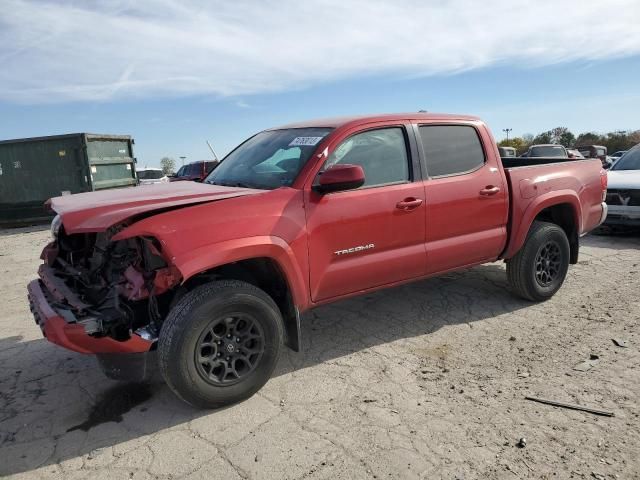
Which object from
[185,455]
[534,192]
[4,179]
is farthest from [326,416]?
→ [4,179]

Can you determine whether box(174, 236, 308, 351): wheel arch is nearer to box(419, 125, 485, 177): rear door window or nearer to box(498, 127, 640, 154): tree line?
box(419, 125, 485, 177): rear door window

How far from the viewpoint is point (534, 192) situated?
15.8 ft

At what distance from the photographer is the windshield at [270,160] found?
3.73 meters

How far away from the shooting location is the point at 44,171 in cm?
1314

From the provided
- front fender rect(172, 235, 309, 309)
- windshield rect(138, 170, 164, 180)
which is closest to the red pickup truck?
front fender rect(172, 235, 309, 309)

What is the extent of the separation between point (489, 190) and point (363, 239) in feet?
4.86

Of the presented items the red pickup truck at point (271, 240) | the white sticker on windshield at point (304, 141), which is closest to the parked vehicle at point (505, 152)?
the red pickup truck at point (271, 240)

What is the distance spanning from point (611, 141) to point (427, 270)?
6402 centimetres

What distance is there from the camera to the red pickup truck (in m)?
3.01

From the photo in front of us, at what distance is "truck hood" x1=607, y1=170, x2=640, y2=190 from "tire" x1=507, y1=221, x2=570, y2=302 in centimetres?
375

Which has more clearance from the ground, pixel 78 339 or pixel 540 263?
pixel 78 339

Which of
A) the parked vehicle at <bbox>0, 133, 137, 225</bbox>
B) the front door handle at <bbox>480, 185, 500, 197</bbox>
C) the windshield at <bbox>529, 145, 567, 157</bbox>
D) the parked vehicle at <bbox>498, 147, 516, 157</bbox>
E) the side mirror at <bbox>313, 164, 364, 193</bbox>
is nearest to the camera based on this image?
the side mirror at <bbox>313, 164, 364, 193</bbox>

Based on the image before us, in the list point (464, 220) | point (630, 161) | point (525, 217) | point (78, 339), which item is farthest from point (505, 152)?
point (78, 339)

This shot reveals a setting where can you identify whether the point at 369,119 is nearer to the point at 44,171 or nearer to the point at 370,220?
the point at 370,220
